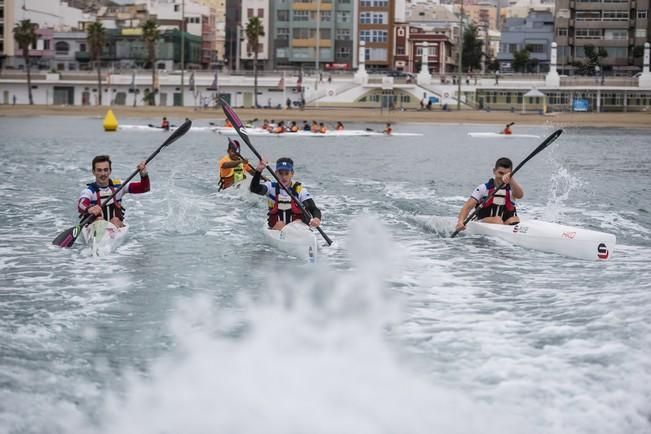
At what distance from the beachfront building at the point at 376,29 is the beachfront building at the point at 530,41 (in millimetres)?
15559

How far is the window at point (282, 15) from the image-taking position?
117 m

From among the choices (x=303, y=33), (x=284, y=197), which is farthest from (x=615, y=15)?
(x=284, y=197)

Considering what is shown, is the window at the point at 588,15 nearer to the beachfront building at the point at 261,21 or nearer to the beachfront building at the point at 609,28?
the beachfront building at the point at 609,28

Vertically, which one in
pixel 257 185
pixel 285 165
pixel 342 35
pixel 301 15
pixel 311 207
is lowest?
pixel 311 207

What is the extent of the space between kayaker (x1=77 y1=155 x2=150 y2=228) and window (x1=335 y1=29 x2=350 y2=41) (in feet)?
335

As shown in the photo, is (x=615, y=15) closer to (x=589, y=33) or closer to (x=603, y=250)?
(x=589, y=33)

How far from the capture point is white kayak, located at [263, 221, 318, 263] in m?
15.5

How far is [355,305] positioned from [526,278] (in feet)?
10.5

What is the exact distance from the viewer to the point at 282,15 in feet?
386

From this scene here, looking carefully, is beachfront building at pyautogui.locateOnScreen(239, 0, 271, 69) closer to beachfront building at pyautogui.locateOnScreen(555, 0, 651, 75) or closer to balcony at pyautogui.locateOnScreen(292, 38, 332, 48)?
balcony at pyautogui.locateOnScreen(292, 38, 332, 48)

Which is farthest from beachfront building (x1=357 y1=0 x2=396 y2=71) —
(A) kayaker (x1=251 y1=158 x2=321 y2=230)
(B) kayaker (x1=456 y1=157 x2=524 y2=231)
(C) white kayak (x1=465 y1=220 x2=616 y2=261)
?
(A) kayaker (x1=251 y1=158 x2=321 y2=230)

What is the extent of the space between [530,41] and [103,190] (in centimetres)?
11247

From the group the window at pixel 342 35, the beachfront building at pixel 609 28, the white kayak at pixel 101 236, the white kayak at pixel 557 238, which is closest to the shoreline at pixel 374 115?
the beachfront building at pixel 609 28

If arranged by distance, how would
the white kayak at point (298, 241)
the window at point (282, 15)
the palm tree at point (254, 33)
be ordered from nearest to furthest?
the white kayak at point (298, 241) < the palm tree at point (254, 33) < the window at point (282, 15)
